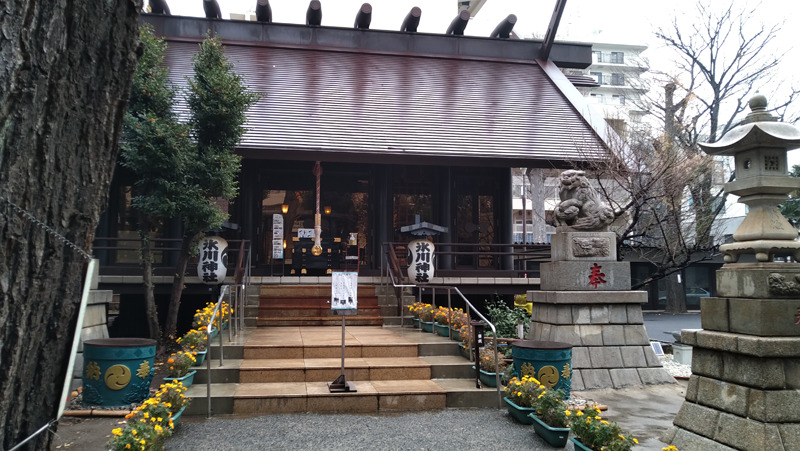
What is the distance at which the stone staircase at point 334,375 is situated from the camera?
705 centimetres

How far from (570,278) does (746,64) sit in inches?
723

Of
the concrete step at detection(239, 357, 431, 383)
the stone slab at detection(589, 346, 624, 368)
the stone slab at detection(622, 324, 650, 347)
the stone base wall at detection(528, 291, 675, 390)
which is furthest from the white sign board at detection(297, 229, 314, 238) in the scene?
the stone slab at detection(622, 324, 650, 347)

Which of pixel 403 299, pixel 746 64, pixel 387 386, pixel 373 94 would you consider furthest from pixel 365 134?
pixel 746 64

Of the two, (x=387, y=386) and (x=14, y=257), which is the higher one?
(x=14, y=257)

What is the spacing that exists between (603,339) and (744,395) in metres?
4.12

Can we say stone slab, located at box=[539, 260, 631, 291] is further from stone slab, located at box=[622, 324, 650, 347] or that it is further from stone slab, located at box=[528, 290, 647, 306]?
stone slab, located at box=[622, 324, 650, 347]

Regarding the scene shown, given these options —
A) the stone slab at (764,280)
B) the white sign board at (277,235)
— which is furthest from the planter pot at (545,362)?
the white sign board at (277,235)

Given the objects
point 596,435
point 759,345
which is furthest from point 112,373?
point 759,345

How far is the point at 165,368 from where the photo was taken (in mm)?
9695

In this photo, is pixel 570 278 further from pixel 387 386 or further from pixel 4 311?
pixel 4 311

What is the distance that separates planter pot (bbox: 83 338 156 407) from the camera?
7.05 m

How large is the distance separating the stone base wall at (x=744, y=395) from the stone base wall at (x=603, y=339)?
11.0 feet

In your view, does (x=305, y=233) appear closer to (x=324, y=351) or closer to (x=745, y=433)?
(x=324, y=351)

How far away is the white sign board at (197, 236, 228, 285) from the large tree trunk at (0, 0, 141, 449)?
8978 mm
